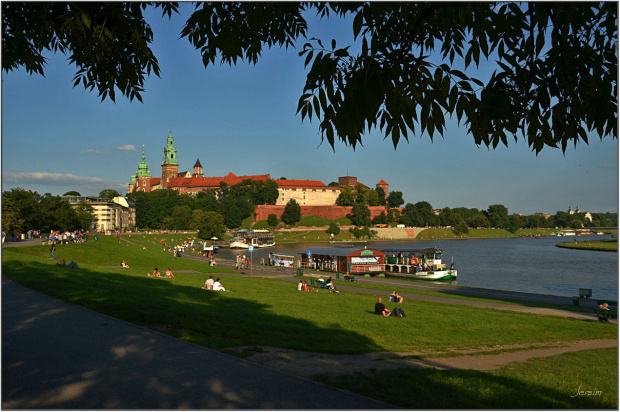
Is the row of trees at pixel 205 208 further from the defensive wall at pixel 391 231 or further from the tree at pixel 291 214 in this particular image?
the defensive wall at pixel 391 231

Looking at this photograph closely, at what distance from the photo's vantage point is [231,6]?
18.6 feet

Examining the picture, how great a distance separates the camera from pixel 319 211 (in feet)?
485

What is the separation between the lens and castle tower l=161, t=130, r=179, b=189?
172125 mm

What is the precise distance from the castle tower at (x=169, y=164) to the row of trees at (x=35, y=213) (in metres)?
99.7

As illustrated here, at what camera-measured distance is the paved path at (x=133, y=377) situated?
6.18 metres

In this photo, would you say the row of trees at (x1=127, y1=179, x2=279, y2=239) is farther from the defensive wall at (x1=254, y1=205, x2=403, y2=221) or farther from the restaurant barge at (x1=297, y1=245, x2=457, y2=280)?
the restaurant barge at (x1=297, y1=245, x2=457, y2=280)

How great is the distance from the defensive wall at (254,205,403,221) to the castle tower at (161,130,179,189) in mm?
47933

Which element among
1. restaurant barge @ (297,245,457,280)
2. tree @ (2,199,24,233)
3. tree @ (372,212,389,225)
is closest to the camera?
tree @ (2,199,24,233)

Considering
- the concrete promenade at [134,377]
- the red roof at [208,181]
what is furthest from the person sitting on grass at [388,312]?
the red roof at [208,181]

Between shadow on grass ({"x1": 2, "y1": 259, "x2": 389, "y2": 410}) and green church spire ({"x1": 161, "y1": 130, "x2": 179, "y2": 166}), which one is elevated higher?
green church spire ({"x1": 161, "y1": 130, "x2": 179, "y2": 166})

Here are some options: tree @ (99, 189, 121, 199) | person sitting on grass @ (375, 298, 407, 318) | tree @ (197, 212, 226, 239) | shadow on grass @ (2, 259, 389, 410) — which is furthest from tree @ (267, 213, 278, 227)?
shadow on grass @ (2, 259, 389, 410)

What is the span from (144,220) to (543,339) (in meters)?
119

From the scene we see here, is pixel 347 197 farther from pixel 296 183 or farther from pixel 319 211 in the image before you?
pixel 296 183

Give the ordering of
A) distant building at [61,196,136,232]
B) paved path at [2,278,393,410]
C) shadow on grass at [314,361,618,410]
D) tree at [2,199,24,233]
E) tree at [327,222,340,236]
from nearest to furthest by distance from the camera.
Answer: paved path at [2,278,393,410] < shadow on grass at [314,361,618,410] < tree at [2,199,24,233] < distant building at [61,196,136,232] < tree at [327,222,340,236]
